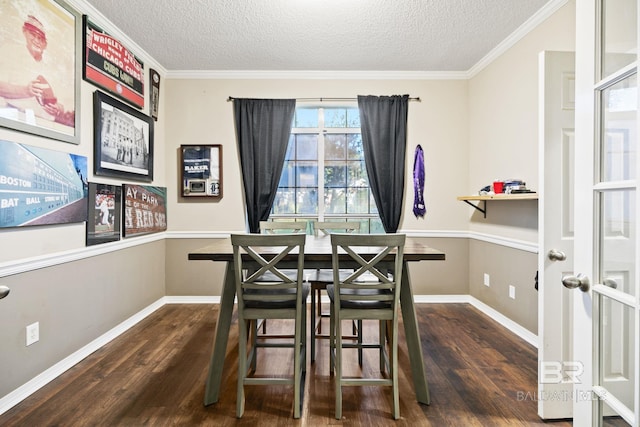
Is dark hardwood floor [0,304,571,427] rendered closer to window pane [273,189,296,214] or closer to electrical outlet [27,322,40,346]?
electrical outlet [27,322,40,346]

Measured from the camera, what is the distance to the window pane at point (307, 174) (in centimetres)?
409

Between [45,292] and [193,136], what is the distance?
2.22 m

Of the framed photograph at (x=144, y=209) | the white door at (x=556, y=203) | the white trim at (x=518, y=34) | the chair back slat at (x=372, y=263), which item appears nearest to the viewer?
the white door at (x=556, y=203)

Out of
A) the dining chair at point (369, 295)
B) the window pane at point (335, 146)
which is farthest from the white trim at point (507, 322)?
the window pane at point (335, 146)

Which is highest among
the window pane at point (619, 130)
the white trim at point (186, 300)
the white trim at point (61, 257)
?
the window pane at point (619, 130)

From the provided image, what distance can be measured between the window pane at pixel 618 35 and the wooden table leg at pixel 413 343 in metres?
1.34

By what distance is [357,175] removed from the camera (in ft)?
13.4

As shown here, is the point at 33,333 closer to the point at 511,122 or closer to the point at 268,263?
the point at 268,263

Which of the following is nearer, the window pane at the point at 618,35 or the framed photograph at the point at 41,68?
the window pane at the point at 618,35

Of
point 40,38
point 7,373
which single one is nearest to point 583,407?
point 7,373

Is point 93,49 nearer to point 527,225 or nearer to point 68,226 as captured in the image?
point 68,226

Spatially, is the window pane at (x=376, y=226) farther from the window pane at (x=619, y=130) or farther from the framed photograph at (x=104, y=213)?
the window pane at (x=619, y=130)

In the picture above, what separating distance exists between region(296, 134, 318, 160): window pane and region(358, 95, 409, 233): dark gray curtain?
592 mm

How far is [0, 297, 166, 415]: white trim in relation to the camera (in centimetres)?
196
